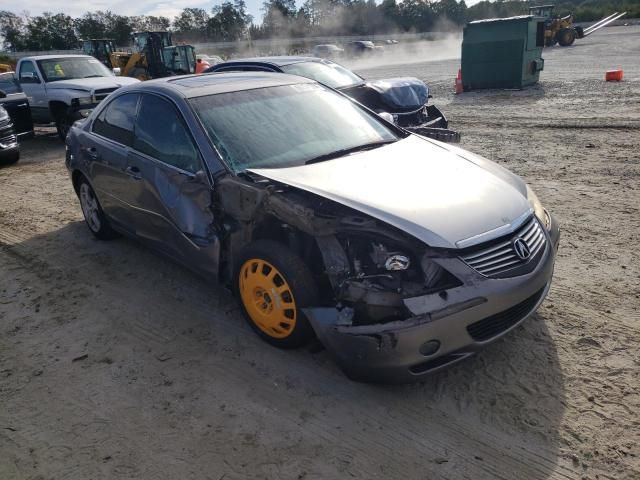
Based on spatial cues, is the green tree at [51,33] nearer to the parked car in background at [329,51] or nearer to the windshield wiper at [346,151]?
the parked car in background at [329,51]

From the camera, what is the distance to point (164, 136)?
12.4 ft

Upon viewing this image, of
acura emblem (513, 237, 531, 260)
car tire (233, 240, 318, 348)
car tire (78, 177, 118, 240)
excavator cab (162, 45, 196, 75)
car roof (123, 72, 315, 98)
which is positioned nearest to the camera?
acura emblem (513, 237, 531, 260)

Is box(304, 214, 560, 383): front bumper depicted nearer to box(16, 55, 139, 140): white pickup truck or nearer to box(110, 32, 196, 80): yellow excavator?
box(16, 55, 139, 140): white pickup truck

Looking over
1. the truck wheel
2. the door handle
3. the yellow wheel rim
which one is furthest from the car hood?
the truck wheel

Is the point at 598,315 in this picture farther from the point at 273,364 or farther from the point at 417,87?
the point at 417,87

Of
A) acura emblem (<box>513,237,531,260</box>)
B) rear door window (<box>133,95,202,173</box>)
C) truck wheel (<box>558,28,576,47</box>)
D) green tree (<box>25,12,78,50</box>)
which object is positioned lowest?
acura emblem (<box>513,237,531,260</box>)

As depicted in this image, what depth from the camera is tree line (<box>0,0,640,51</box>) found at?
216ft

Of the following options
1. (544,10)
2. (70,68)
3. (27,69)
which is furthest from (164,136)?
(544,10)

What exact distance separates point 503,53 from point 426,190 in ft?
44.4

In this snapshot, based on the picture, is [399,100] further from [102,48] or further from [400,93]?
[102,48]

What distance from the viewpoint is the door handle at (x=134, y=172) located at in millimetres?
3986

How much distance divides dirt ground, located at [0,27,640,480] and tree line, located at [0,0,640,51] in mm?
71159

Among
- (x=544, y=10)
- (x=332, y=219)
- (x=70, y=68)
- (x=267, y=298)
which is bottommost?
(x=267, y=298)

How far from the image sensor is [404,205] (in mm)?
2756
